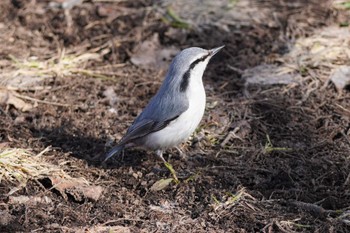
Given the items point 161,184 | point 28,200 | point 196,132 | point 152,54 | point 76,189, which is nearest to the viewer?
point 28,200

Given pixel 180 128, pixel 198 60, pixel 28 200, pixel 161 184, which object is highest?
pixel 198 60

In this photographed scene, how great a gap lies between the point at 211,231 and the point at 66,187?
1175 millimetres

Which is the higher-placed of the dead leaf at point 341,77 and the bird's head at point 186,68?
the bird's head at point 186,68

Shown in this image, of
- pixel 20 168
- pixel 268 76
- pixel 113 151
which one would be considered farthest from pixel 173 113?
pixel 268 76

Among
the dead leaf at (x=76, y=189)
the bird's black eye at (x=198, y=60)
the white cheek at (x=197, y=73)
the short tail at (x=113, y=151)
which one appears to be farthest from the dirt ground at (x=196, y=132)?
the bird's black eye at (x=198, y=60)

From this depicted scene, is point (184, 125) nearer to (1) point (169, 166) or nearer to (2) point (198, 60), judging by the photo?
(1) point (169, 166)

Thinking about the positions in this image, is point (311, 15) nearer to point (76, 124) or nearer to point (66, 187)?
point (76, 124)

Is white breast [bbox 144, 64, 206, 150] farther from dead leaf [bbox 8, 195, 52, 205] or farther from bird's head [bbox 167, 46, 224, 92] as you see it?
dead leaf [bbox 8, 195, 52, 205]

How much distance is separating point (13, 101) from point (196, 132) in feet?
5.93

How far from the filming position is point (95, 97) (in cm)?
681

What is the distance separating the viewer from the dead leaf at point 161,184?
17.5 ft

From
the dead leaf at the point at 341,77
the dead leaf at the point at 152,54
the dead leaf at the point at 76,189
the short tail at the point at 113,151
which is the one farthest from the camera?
the dead leaf at the point at 152,54

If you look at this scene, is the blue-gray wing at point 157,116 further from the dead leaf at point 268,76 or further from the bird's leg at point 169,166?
the dead leaf at point 268,76

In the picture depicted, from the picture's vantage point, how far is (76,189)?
16.9 ft
